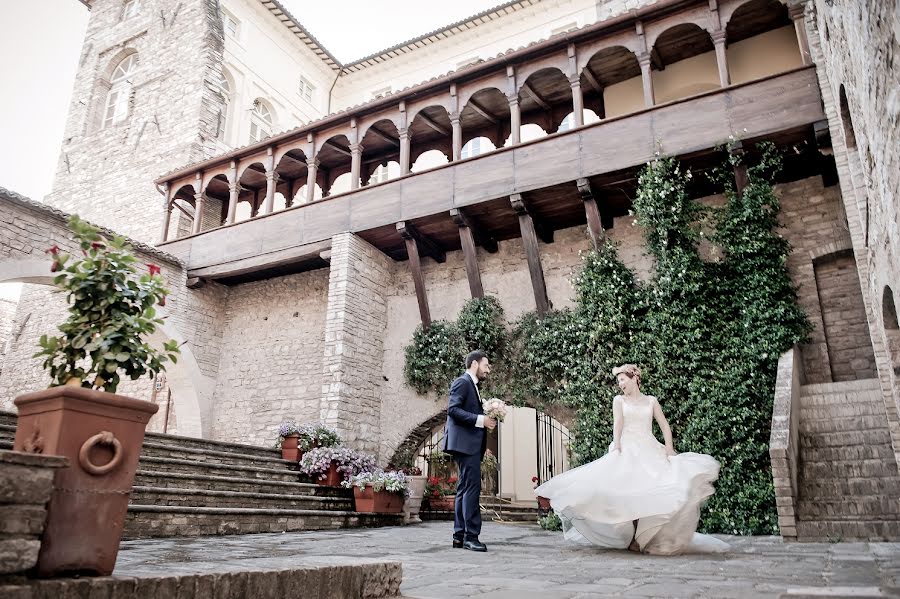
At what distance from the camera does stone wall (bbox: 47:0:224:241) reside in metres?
15.9

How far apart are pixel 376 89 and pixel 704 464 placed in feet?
53.9

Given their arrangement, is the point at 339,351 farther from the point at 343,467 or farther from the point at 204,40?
the point at 204,40

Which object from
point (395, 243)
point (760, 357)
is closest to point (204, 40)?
point (395, 243)

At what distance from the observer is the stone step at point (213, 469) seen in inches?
295

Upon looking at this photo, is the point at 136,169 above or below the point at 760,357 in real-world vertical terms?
above

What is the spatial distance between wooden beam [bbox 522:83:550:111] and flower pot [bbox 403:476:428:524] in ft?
23.0

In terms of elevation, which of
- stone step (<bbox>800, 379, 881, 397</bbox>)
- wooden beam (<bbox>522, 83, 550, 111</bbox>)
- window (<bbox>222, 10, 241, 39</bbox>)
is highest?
window (<bbox>222, 10, 241, 39</bbox>)

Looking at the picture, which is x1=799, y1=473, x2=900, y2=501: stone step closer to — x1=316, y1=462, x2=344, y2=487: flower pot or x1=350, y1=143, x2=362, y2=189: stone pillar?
x1=316, y1=462, x2=344, y2=487: flower pot

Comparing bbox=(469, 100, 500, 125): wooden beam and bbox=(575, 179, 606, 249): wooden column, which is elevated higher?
bbox=(469, 100, 500, 125): wooden beam

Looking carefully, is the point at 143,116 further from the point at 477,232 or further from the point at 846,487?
the point at 846,487

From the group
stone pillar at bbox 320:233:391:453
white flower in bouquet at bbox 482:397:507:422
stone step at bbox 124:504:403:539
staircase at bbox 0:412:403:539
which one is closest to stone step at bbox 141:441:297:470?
staircase at bbox 0:412:403:539

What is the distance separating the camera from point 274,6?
18.0m

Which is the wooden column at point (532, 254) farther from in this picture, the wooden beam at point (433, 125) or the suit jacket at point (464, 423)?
the suit jacket at point (464, 423)

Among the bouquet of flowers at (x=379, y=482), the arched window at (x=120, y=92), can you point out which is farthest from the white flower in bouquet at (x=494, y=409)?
the arched window at (x=120, y=92)
